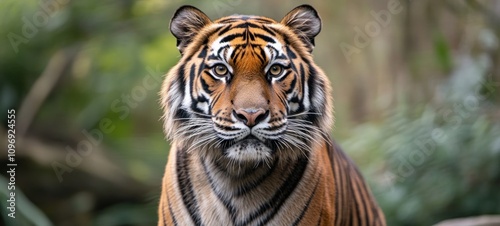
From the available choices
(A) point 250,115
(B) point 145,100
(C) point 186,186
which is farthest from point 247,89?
(B) point 145,100

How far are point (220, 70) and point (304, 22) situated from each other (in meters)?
0.49

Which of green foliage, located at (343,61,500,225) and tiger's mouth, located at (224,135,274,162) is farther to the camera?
green foliage, located at (343,61,500,225)

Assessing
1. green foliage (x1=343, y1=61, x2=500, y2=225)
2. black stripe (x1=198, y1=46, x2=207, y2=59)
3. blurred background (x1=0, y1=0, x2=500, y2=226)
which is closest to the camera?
black stripe (x1=198, y1=46, x2=207, y2=59)

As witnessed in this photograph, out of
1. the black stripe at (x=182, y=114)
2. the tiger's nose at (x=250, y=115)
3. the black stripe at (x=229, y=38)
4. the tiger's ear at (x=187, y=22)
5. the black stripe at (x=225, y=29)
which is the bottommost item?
the tiger's nose at (x=250, y=115)

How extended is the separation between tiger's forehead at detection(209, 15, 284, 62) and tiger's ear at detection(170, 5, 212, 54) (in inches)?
3.0

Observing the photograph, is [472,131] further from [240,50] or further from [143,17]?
[240,50]

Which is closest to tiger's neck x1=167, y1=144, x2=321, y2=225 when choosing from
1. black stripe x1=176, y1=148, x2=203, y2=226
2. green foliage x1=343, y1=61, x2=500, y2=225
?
black stripe x1=176, y1=148, x2=203, y2=226

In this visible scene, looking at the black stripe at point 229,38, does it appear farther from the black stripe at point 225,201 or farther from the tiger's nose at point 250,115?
the black stripe at point 225,201

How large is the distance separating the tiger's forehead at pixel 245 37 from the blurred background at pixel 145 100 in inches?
147

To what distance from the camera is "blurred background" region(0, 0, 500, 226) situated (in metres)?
7.05

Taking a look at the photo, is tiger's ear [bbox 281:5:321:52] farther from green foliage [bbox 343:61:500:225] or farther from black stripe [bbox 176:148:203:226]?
green foliage [bbox 343:61:500:225]

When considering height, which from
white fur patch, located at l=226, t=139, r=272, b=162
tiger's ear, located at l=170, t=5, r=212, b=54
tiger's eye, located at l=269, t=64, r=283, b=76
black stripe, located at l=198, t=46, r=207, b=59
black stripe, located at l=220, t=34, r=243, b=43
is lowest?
white fur patch, located at l=226, t=139, r=272, b=162

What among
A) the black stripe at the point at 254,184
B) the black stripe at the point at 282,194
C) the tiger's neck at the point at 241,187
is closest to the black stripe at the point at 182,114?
the tiger's neck at the point at 241,187

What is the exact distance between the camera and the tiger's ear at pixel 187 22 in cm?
338
